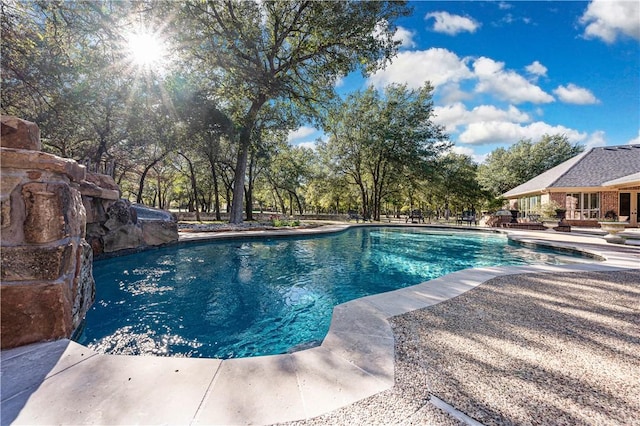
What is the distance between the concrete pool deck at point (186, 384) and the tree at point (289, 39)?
1055 cm

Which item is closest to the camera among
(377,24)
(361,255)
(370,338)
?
(370,338)

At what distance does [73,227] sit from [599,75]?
2514 centimetres

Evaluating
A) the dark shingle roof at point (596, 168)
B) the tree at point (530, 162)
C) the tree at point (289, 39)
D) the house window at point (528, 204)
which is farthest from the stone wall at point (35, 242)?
the tree at point (530, 162)

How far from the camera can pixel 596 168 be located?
58.9ft

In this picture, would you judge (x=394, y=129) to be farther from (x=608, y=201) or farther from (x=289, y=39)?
(x=608, y=201)

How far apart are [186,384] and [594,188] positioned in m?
24.3

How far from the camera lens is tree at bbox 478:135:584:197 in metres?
29.9

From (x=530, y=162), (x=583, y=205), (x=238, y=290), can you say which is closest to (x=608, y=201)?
(x=583, y=205)

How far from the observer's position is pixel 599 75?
598 inches

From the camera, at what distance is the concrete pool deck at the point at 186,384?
142cm

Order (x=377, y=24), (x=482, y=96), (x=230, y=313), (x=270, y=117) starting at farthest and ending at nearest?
(x=482, y=96) → (x=270, y=117) → (x=377, y=24) → (x=230, y=313)

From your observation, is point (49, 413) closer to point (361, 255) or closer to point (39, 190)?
point (39, 190)

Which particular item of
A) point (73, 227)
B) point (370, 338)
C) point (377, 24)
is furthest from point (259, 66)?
point (370, 338)

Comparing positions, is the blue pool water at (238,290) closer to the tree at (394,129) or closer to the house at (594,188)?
the house at (594,188)
